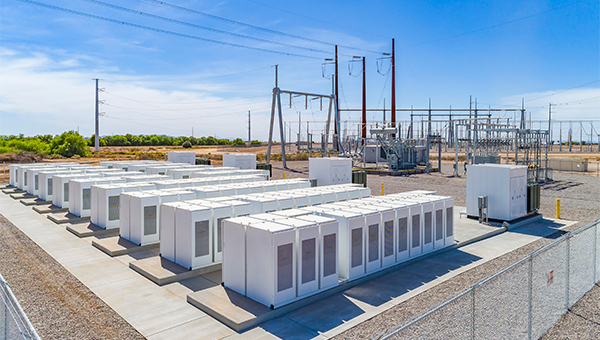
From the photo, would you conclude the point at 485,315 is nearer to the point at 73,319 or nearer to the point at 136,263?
the point at 73,319

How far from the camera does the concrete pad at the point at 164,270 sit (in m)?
11.9

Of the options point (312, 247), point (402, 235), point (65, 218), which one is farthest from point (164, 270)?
point (65, 218)

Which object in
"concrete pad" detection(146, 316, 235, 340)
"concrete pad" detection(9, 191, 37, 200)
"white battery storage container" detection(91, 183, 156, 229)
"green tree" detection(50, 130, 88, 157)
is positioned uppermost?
"green tree" detection(50, 130, 88, 157)

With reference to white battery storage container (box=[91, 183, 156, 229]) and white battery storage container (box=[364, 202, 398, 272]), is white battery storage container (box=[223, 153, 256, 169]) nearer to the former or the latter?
white battery storage container (box=[91, 183, 156, 229])

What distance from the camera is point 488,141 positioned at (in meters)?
42.0

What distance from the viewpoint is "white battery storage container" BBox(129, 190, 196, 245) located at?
15.2m

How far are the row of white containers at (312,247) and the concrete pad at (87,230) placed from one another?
9143 millimetres

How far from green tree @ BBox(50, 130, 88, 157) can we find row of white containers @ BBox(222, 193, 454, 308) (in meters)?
70.7

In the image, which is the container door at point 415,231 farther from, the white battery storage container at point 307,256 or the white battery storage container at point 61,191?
the white battery storage container at point 61,191

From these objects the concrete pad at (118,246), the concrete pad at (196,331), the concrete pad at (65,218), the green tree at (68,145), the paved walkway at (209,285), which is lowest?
the concrete pad at (196,331)

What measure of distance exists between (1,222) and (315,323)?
1895cm

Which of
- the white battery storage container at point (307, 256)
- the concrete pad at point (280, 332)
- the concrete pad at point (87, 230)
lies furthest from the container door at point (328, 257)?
the concrete pad at point (87, 230)

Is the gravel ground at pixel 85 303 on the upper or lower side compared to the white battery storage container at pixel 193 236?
lower

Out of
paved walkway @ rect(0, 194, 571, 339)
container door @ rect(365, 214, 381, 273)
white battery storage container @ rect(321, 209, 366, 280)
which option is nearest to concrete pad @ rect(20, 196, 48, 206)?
paved walkway @ rect(0, 194, 571, 339)
